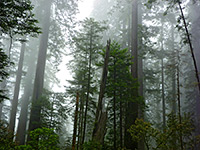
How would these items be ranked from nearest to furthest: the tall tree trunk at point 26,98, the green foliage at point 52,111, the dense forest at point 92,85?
the dense forest at point 92,85
the green foliage at point 52,111
the tall tree trunk at point 26,98

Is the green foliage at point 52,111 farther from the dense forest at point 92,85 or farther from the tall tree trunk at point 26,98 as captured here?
the tall tree trunk at point 26,98

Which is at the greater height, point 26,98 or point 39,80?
point 39,80

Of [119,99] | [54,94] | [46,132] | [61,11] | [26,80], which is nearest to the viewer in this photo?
[46,132]

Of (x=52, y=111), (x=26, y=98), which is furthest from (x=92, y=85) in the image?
(x=26, y=98)

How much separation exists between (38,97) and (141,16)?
12618 millimetres

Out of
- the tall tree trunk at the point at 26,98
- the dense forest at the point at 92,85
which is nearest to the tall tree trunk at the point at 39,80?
the dense forest at the point at 92,85

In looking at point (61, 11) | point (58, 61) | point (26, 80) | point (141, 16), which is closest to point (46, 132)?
point (58, 61)

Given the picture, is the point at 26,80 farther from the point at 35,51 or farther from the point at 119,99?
the point at 119,99

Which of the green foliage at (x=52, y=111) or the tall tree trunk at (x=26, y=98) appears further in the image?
the tall tree trunk at (x=26, y=98)

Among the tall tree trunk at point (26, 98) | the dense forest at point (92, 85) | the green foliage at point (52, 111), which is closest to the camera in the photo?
the dense forest at point (92, 85)

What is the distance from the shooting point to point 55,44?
1670 centimetres

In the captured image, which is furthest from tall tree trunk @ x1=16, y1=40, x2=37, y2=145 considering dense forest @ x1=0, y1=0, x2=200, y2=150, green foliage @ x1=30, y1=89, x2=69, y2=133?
green foliage @ x1=30, y1=89, x2=69, y2=133

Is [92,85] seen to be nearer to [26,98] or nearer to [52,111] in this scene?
[52,111]

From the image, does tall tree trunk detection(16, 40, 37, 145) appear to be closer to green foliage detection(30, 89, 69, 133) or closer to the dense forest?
the dense forest
